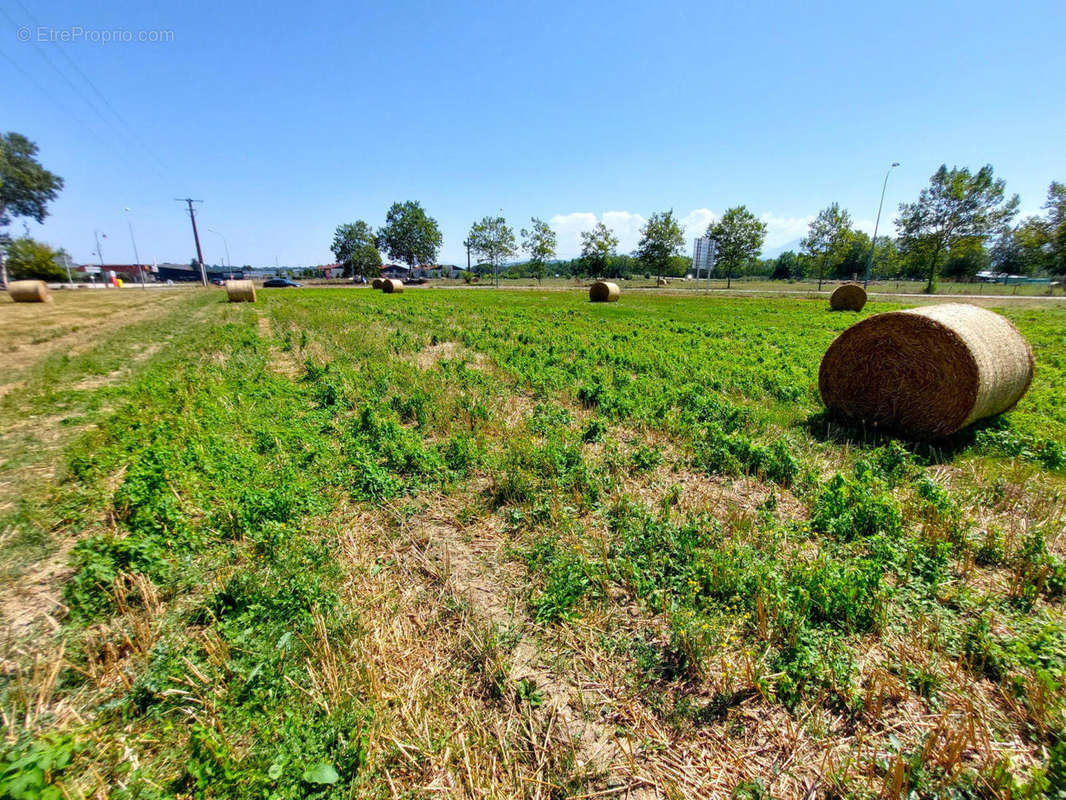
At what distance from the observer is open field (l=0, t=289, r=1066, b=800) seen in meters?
2.44

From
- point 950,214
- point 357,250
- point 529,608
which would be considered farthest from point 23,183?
point 950,214

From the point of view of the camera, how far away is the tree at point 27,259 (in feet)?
242

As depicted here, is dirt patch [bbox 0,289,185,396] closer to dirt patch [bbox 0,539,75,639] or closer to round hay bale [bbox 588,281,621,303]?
dirt patch [bbox 0,539,75,639]

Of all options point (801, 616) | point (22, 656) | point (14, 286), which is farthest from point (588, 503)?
point (14, 286)

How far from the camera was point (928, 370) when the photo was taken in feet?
22.9

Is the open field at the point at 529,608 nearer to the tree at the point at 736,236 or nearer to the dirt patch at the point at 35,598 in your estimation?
the dirt patch at the point at 35,598

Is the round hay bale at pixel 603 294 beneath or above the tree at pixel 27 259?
beneath

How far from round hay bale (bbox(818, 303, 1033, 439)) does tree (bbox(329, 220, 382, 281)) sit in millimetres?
119712

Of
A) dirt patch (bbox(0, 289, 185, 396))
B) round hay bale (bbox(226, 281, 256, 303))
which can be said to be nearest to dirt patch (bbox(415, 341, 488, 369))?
dirt patch (bbox(0, 289, 185, 396))

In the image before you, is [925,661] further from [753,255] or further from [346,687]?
[753,255]

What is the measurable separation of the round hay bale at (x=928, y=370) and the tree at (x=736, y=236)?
74642mm

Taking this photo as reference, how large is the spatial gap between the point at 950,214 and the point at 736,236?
2762 centimetres

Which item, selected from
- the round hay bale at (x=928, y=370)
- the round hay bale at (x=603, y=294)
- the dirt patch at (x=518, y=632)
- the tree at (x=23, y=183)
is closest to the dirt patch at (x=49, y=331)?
the dirt patch at (x=518, y=632)

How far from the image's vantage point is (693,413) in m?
7.87
